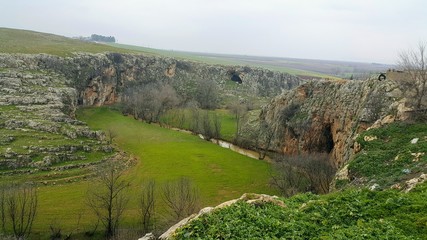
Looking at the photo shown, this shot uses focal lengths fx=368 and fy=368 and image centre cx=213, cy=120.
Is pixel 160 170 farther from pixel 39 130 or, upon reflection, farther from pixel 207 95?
pixel 207 95

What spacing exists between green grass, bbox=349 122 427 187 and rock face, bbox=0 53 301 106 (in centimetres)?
9734

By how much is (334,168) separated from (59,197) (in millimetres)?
43878

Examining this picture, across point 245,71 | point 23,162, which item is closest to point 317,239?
point 23,162

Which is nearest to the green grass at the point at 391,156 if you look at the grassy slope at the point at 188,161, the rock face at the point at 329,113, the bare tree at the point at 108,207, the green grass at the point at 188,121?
the rock face at the point at 329,113

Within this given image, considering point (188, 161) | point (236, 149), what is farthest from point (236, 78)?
point (188, 161)

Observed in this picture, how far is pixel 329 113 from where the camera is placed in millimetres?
78188

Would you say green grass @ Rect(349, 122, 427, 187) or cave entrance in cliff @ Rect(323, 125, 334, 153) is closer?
green grass @ Rect(349, 122, 427, 187)

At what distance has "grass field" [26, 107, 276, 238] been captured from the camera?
5281 cm

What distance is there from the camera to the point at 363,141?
4106 cm

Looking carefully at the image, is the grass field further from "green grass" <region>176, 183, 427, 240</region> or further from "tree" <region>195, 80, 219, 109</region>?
"tree" <region>195, 80, 219, 109</region>

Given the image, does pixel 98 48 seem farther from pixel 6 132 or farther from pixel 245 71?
pixel 6 132

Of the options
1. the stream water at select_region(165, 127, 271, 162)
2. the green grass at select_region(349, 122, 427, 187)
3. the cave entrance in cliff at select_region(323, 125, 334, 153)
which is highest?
the green grass at select_region(349, 122, 427, 187)

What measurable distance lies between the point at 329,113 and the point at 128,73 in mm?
99023

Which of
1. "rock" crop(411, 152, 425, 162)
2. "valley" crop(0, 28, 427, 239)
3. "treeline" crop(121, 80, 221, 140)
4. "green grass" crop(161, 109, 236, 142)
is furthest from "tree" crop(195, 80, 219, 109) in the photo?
"rock" crop(411, 152, 425, 162)
